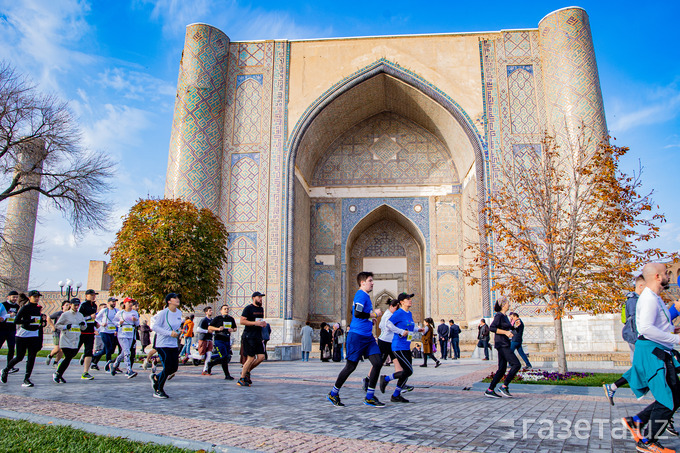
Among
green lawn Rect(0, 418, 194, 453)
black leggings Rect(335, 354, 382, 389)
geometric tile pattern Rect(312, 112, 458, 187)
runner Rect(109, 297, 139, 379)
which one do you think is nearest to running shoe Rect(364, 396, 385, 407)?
black leggings Rect(335, 354, 382, 389)

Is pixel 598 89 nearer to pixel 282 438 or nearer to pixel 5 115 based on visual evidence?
pixel 282 438

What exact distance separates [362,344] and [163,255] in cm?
684

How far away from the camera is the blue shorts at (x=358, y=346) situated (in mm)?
5094

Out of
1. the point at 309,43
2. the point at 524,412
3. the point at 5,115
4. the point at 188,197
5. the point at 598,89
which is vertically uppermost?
the point at 309,43

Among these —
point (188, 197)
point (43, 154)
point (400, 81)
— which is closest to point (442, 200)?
point (400, 81)

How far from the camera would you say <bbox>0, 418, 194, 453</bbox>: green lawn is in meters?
2.99

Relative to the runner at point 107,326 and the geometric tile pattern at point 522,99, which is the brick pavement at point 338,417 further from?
the geometric tile pattern at point 522,99

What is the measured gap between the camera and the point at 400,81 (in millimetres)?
18078

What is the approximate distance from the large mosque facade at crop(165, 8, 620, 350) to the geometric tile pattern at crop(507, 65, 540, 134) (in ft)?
0.13

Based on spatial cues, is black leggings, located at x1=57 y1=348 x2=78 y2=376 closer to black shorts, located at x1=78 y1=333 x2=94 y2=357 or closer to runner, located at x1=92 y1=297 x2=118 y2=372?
black shorts, located at x1=78 y1=333 x2=94 y2=357

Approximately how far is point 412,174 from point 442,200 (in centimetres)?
155

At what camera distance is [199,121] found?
690 inches

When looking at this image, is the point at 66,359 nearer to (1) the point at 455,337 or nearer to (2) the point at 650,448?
(2) the point at 650,448

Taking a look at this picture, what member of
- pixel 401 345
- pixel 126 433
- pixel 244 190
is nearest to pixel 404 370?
pixel 401 345
